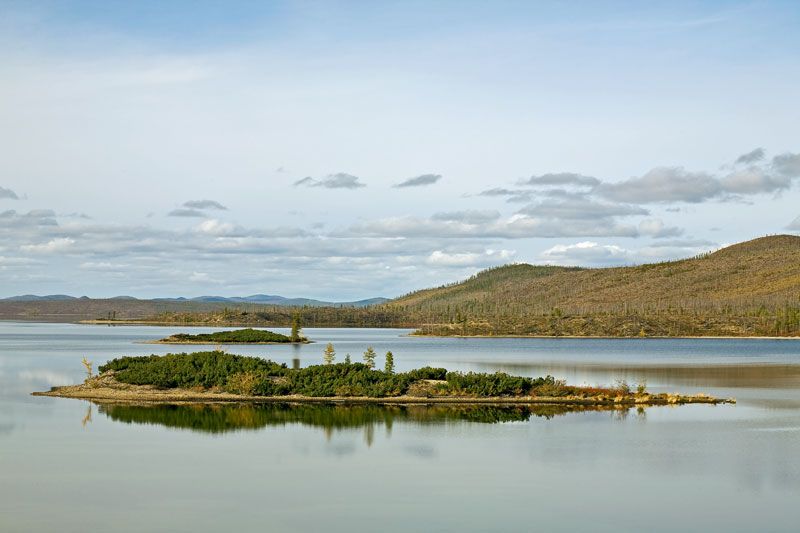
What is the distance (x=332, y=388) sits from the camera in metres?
51.9

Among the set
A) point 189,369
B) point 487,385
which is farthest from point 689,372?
point 189,369

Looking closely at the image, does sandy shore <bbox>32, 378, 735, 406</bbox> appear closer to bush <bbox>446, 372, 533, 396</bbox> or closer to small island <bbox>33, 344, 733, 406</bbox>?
small island <bbox>33, 344, 733, 406</bbox>

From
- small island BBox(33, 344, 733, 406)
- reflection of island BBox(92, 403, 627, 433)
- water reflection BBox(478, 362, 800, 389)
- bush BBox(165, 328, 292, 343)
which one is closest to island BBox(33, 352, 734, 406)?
small island BBox(33, 344, 733, 406)

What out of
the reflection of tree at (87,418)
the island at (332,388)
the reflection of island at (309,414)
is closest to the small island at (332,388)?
the island at (332,388)

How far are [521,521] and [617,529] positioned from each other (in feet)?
6.97

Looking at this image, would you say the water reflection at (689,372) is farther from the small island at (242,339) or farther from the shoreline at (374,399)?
the small island at (242,339)

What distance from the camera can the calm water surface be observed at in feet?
78.2

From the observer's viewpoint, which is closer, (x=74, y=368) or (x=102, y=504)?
(x=102, y=504)

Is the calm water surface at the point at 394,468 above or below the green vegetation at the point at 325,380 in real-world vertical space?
below

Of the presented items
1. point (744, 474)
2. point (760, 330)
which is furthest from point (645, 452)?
point (760, 330)

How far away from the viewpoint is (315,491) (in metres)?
27.1

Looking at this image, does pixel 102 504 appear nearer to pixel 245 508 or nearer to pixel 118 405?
pixel 245 508

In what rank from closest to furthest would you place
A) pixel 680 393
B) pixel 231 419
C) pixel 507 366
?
pixel 231 419 < pixel 680 393 < pixel 507 366

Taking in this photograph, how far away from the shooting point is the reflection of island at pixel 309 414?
41.5 meters
